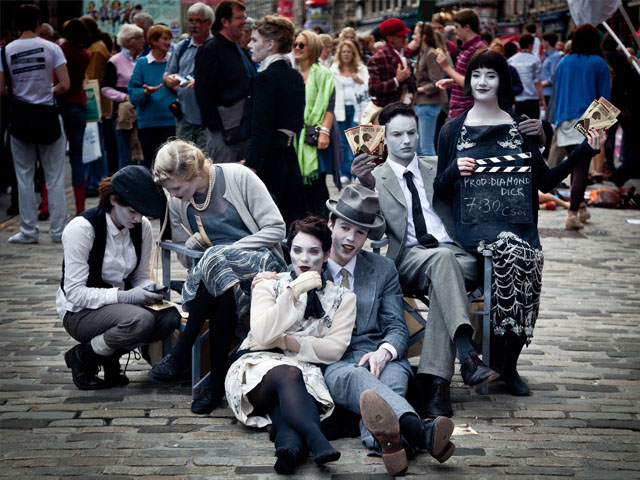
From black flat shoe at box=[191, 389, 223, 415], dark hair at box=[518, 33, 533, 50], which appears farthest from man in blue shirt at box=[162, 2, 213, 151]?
dark hair at box=[518, 33, 533, 50]

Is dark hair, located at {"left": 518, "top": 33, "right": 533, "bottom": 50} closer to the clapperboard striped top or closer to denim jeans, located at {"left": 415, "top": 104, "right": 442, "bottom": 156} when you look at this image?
denim jeans, located at {"left": 415, "top": 104, "right": 442, "bottom": 156}

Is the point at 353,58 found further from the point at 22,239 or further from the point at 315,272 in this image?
the point at 315,272

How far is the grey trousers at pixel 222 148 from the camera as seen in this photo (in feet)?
25.8

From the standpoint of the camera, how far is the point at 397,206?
5.57 metres

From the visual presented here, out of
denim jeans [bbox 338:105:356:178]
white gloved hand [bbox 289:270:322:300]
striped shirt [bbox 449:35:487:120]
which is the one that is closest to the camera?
white gloved hand [bbox 289:270:322:300]

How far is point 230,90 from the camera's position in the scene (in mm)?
7801

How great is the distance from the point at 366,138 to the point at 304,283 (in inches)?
48.0

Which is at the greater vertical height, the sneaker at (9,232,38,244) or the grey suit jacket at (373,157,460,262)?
the grey suit jacket at (373,157,460,262)

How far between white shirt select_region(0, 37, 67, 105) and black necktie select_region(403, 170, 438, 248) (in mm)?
5105

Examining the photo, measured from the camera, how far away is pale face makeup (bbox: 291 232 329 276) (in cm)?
480

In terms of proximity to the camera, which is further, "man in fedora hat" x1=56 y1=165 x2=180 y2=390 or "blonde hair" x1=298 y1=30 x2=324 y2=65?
"blonde hair" x1=298 y1=30 x2=324 y2=65

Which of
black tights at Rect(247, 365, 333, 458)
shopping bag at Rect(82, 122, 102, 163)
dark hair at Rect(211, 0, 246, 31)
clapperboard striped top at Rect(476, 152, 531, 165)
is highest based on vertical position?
dark hair at Rect(211, 0, 246, 31)

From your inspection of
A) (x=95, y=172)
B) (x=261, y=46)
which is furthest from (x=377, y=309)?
(x=95, y=172)

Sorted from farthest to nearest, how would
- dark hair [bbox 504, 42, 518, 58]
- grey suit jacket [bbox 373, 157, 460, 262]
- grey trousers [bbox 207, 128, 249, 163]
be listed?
dark hair [bbox 504, 42, 518, 58]
grey trousers [bbox 207, 128, 249, 163]
grey suit jacket [bbox 373, 157, 460, 262]
